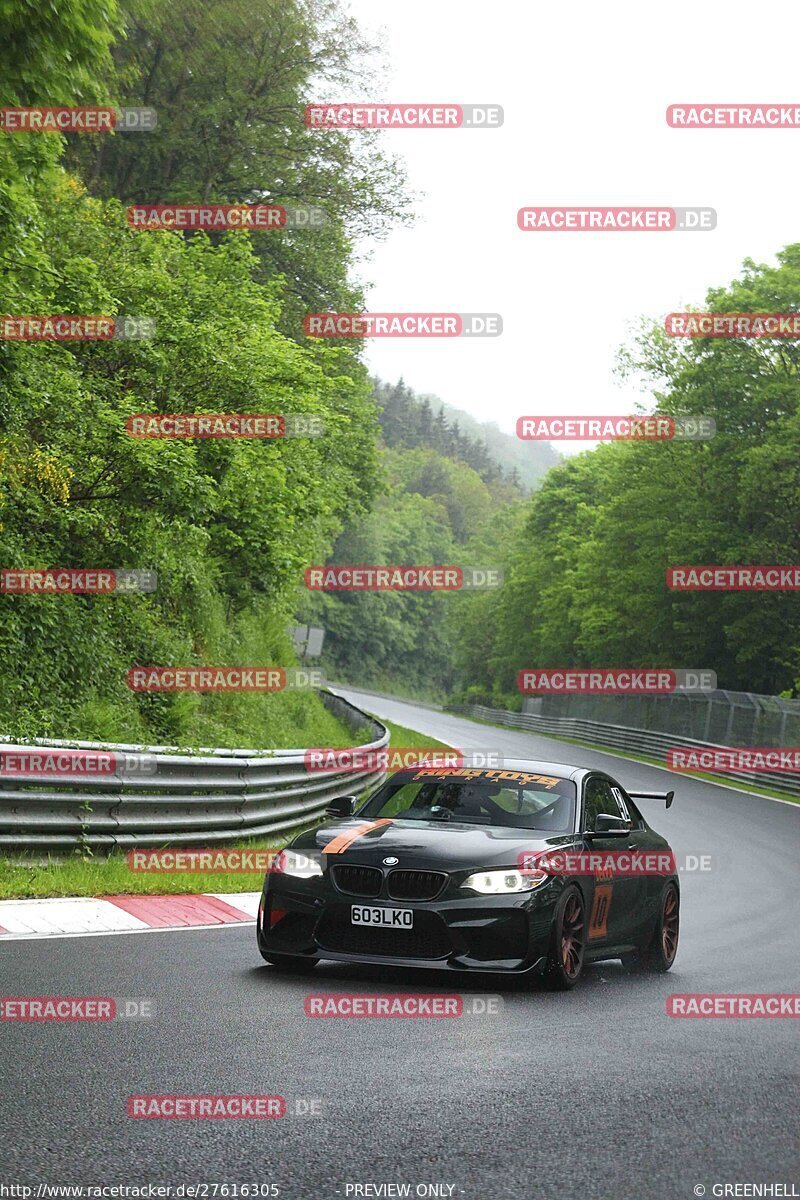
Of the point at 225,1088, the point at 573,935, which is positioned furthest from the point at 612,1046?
the point at 225,1088

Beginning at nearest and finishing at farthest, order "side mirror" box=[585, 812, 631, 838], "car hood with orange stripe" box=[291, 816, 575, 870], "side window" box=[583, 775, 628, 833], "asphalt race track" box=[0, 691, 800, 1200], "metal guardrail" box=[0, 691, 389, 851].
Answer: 1. "asphalt race track" box=[0, 691, 800, 1200]
2. "car hood with orange stripe" box=[291, 816, 575, 870]
3. "side mirror" box=[585, 812, 631, 838]
4. "side window" box=[583, 775, 628, 833]
5. "metal guardrail" box=[0, 691, 389, 851]

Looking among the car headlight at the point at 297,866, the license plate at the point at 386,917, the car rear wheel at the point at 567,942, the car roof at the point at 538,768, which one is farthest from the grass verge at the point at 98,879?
the car rear wheel at the point at 567,942

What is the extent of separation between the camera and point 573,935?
29.2ft

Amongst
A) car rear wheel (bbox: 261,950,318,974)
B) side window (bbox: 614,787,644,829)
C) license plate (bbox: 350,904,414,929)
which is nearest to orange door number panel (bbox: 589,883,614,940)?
side window (bbox: 614,787,644,829)

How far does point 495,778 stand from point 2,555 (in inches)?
339

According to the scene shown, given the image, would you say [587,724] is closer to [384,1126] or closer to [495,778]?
[495,778]

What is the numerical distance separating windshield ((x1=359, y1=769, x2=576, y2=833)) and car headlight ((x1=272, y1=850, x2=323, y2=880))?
98 centimetres

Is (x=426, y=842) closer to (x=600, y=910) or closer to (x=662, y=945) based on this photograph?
(x=600, y=910)

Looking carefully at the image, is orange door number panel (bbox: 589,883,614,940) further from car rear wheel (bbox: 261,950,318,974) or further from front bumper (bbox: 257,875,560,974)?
car rear wheel (bbox: 261,950,318,974)

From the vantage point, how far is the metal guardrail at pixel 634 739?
35.8 m

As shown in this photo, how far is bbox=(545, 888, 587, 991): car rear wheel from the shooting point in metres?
8.52

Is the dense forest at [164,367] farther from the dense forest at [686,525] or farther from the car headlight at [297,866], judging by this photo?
the dense forest at [686,525]

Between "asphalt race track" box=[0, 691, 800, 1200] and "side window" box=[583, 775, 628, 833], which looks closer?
"asphalt race track" box=[0, 691, 800, 1200]

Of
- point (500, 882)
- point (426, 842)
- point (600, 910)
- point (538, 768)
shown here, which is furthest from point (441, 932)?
point (538, 768)
